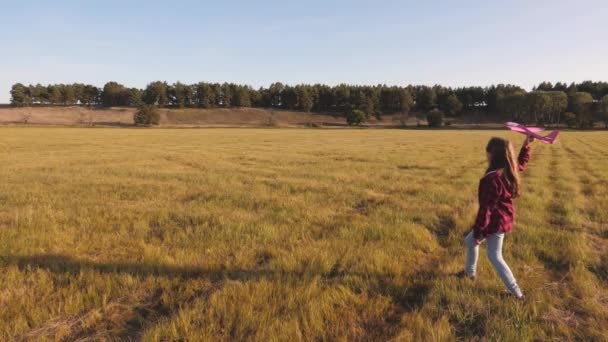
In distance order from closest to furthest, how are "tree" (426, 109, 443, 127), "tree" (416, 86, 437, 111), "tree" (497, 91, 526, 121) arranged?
"tree" (426, 109, 443, 127) < "tree" (497, 91, 526, 121) < "tree" (416, 86, 437, 111)

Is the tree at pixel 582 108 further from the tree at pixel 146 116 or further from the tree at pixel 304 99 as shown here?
the tree at pixel 146 116

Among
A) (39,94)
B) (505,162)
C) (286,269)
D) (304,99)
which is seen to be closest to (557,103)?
(304,99)

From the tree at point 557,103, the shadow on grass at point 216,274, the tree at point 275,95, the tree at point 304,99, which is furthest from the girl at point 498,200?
the tree at point 275,95

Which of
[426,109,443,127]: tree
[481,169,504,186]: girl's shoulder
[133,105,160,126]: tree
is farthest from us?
[426,109,443,127]: tree

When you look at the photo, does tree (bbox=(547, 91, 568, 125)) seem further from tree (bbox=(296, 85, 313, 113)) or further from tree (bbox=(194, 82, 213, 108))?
tree (bbox=(194, 82, 213, 108))

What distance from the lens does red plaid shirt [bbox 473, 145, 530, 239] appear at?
14.2 ft

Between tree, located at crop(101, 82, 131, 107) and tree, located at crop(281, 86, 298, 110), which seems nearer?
tree, located at crop(101, 82, 131, 107)

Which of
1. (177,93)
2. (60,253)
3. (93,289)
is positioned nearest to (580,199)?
(93,289)

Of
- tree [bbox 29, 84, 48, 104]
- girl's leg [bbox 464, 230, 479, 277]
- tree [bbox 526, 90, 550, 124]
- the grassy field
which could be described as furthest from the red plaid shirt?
tree [bbox 29, 84, 48, 104]

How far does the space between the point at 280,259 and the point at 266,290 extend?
3.39ft

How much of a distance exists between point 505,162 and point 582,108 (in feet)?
466

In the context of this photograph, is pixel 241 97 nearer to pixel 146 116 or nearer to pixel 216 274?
pixel 146 116

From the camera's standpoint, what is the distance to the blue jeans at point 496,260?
4.22 m

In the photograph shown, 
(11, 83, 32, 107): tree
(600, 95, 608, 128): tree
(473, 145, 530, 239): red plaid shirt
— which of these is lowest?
(473, 145, 530, 239): red plaid shirt
